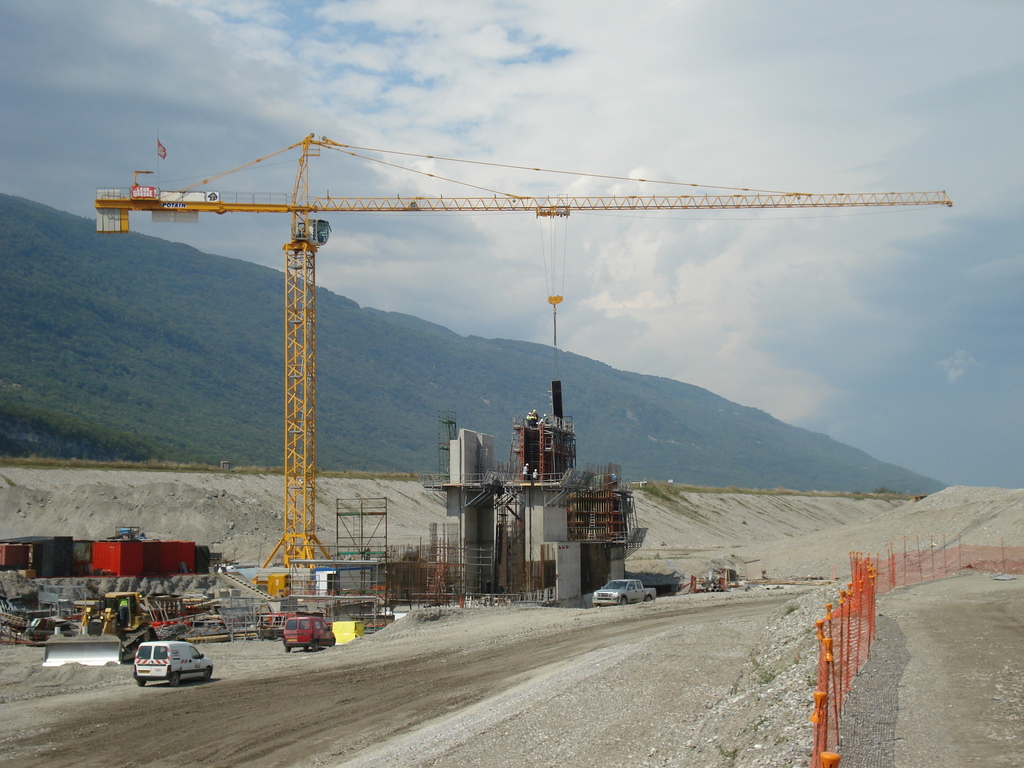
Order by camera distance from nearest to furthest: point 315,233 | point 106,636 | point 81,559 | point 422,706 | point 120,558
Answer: point 422,706, point 106,636, point 120,558, point 81,559, point 315,233

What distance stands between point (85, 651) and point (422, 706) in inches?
586

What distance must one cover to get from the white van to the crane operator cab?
42864mm

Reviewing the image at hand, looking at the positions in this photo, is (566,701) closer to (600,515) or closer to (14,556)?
(600,515)

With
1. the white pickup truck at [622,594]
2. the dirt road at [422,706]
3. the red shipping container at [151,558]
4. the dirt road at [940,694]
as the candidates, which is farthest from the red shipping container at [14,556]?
the dirt road at [940,694]

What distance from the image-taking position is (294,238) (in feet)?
217

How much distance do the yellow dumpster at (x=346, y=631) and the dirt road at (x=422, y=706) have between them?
3934mm

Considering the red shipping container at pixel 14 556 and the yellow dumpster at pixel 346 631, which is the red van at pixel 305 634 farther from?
the red shipping container at pixel 14 556

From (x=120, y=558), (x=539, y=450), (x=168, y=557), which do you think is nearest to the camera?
(x=539, y=450)

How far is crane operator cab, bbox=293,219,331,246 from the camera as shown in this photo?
2574 inches

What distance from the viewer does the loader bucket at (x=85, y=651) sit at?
2962cm

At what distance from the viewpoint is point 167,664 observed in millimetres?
25281

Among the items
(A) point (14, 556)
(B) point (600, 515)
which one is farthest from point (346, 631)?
(A) point (14, 556)

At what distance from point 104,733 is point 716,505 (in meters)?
112

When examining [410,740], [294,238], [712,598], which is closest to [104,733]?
[410,740]
